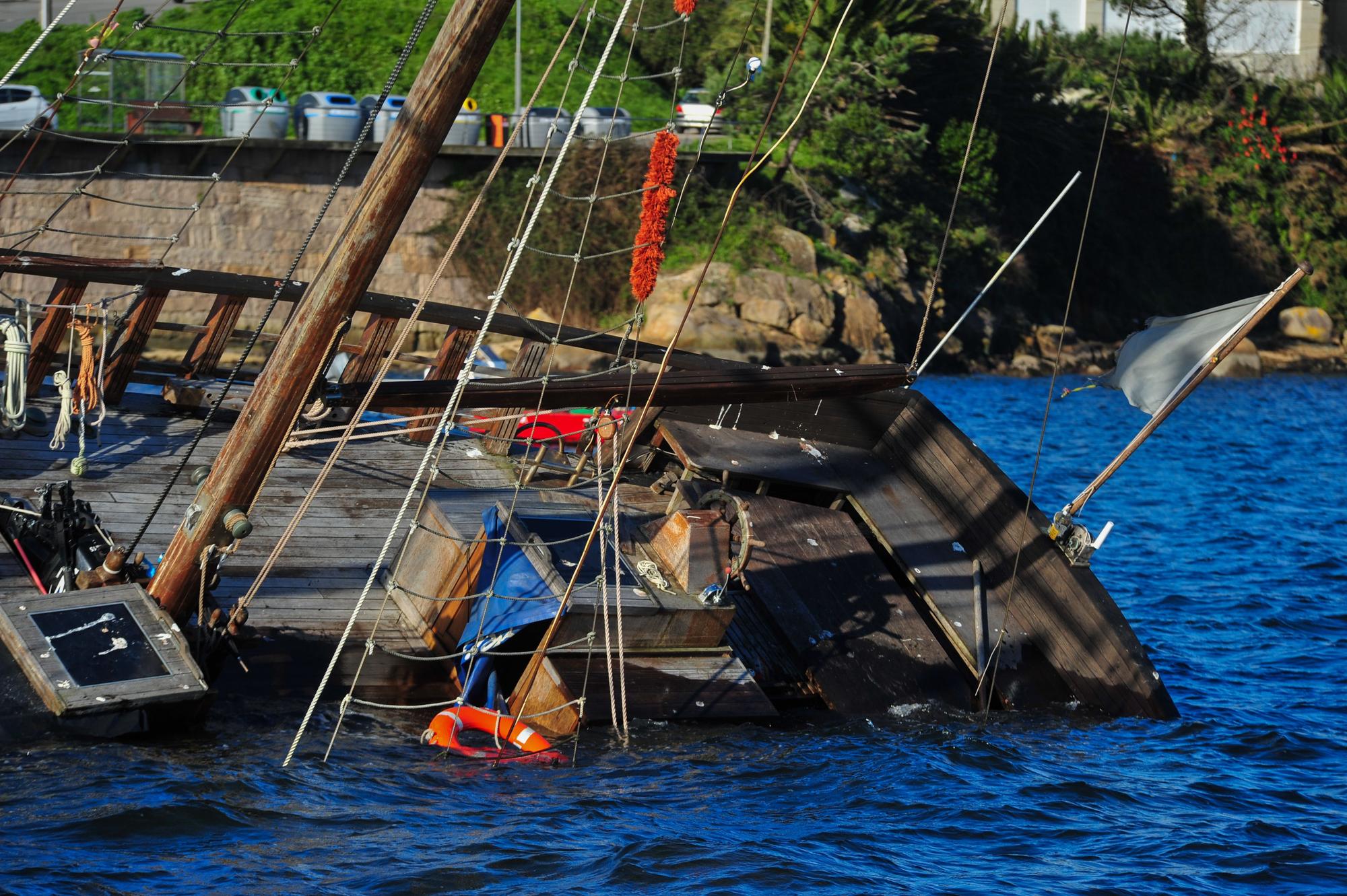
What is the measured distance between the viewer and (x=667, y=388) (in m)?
8.30

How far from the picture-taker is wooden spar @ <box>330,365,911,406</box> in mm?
7980

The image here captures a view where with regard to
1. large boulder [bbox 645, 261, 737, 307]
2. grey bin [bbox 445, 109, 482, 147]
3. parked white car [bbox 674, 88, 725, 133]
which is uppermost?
parked white car [bbox 674, 88, 725, 133]

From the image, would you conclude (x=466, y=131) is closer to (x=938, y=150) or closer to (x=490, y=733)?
(x=938, y=150)

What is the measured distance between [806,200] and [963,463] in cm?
3480

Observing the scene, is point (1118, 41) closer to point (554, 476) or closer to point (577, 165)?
point (577, 165)

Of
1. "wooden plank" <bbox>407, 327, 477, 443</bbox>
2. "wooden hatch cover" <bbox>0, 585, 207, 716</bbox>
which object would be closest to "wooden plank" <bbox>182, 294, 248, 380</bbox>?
"wooden plank" <bbox>407, 327, 477, 443</bbox>

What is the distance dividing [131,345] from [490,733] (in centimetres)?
494

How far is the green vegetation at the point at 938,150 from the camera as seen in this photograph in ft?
136

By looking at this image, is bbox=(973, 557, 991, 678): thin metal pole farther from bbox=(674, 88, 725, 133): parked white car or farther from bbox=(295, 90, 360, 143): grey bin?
bbox=(295, 90, 360, 143): grey bin

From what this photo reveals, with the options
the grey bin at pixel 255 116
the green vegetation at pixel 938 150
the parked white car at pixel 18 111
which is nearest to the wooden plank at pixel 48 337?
the green vegetation at pixel 938 150

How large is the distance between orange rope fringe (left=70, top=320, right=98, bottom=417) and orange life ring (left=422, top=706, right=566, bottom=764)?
3.93m

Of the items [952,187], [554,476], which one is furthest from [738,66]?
[554,476]

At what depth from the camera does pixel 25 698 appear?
698 cm

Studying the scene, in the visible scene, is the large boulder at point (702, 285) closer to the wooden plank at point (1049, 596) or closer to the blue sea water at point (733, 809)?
the wooden plank at point (1049, 596)
